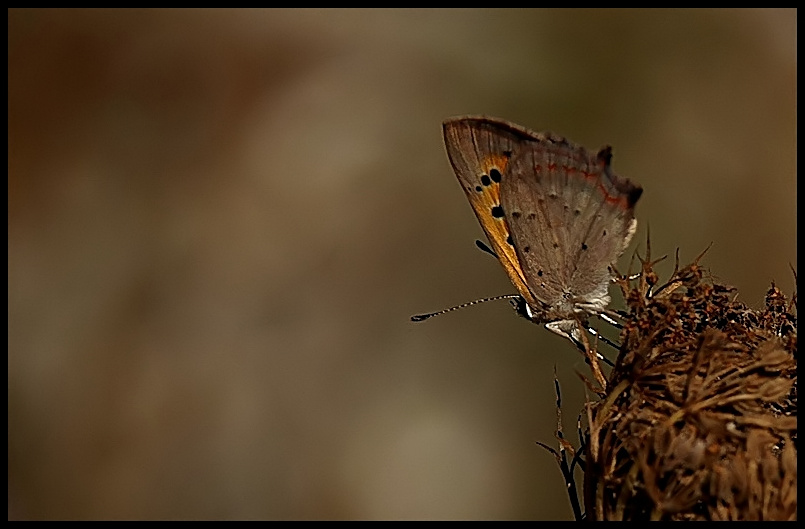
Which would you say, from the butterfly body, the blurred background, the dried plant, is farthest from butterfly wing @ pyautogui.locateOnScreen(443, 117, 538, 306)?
the blurred background

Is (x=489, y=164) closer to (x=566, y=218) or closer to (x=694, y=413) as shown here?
(x=566, y=218)

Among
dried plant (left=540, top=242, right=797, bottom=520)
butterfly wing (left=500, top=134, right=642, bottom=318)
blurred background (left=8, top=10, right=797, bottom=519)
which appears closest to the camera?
dried plant (left=540, top=242, right=797, bottom=520)

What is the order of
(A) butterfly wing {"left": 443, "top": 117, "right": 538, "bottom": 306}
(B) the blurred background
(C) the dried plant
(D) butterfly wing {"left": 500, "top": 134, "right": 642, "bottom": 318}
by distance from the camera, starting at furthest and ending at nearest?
1. (B) the blurred background
2. (A) butterfly wing {"left": 443, "top": 117, "right": 538, "bottom": 306}
3. (D) butterfly wing {"left": 500, "top": 134, "right": 642, "bottom": 318}
4. (C) the dried plant

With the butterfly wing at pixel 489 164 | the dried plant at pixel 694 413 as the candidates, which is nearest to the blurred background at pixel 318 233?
the butterfly wing at pixel 489 164

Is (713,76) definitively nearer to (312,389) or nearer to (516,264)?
(312,389)

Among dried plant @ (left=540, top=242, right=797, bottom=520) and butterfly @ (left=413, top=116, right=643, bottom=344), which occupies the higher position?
butterfly @ (left=413, top=116, right=643, bottom=344)

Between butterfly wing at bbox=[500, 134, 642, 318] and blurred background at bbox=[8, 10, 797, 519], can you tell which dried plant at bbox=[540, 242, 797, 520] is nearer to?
butterfly wing at bbox=[500, 134, 642, 318]

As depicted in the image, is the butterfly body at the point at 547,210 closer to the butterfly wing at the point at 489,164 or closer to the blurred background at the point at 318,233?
the butterfly wing at the point at 489,164

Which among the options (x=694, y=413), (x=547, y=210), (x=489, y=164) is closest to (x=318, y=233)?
(x=489, y=164)
